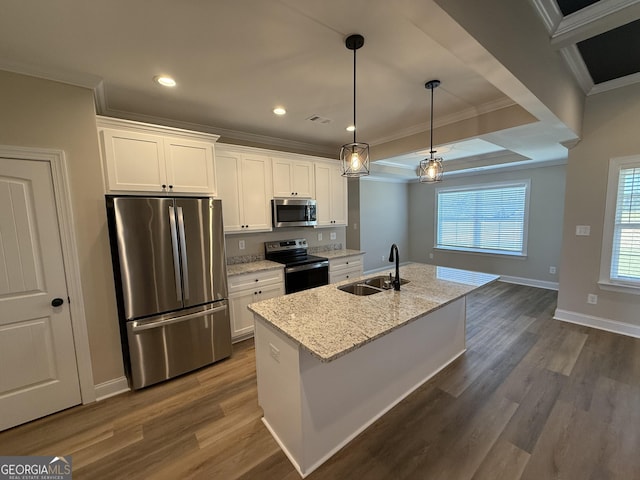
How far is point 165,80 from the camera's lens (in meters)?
2.23

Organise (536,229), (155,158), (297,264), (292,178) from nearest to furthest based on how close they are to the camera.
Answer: (155,158)
(297,264)
(292,178)
(536,229)

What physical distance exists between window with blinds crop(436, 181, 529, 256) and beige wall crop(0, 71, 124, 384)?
674 cm

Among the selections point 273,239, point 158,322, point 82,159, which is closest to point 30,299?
point 158,322

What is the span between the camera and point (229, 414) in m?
2.12

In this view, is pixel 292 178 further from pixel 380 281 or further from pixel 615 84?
pixel 615 84

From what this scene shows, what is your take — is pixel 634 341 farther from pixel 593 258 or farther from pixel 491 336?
pixel 491 336

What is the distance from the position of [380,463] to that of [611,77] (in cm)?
441

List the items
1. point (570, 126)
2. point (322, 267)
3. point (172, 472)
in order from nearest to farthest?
point (172, 472) → point (570, 126) → point (322, 267)

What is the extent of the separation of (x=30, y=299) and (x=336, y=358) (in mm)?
2456

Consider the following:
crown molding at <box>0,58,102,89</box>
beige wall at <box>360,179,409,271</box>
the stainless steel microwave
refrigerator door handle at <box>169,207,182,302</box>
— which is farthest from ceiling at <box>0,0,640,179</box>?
beige wall at <box>360,179,409,271</box>

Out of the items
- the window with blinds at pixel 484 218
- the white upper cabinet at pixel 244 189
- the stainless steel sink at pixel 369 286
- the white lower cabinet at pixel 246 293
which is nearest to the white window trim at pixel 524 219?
the window with blinds at pixel 484 218

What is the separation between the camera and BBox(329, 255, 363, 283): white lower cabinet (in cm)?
400

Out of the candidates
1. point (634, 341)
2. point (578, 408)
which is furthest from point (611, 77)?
point (578, 408)

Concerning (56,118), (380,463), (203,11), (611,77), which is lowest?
(380,463)
